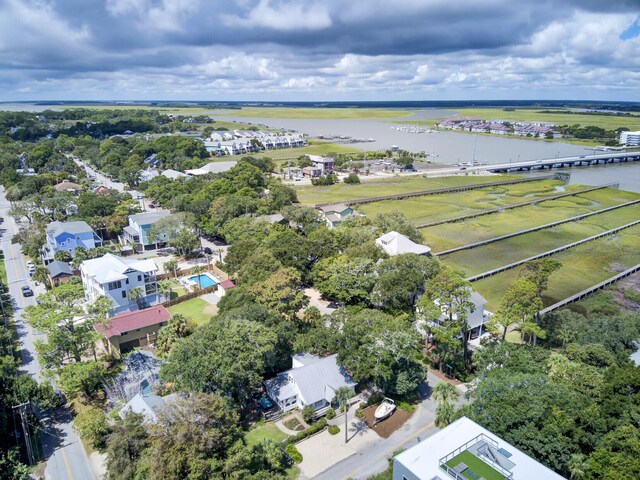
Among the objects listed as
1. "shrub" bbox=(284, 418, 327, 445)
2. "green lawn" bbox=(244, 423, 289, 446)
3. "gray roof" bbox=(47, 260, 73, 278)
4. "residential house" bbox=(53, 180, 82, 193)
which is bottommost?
"green lawn" bbox=(244, 423, 289, 446)

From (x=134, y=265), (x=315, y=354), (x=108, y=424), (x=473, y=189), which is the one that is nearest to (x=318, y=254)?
(x=315, y=354)

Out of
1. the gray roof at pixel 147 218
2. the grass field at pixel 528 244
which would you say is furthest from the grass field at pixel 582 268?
the gray roof at pixel 147 218

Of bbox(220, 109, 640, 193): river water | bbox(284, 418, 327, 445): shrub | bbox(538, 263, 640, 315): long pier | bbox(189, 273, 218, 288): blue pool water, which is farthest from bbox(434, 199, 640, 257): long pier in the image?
bbox(284, 418, 327, 445): shrub

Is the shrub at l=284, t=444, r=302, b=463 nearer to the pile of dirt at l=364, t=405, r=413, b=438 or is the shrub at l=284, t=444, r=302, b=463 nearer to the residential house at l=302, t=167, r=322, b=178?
the pile of dirt at l=364, t=405, r=413, b=438

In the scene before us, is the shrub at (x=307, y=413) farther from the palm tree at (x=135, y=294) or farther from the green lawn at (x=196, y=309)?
the palm tree at (x=135, y=294)

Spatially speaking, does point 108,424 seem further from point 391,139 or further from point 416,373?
point 391,139

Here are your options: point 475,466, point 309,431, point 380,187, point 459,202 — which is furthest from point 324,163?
point 475,466
